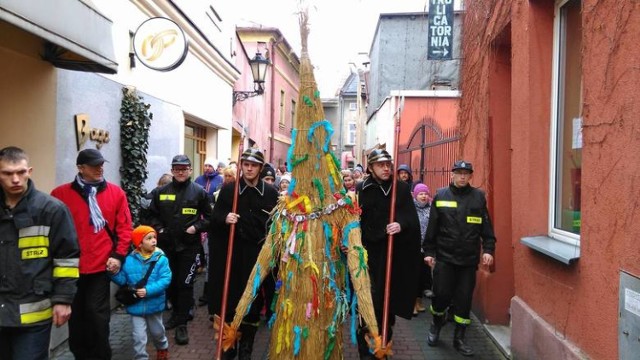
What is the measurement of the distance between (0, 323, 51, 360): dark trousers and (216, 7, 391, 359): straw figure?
1.37 m

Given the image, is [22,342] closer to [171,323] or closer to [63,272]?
[63,272]

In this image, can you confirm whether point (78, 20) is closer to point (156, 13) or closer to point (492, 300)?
point (156, 13)

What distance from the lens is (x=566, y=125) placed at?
4070 millimetres

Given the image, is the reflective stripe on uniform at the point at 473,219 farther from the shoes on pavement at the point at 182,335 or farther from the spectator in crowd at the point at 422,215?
the shoes on pavement at the point at 182,335

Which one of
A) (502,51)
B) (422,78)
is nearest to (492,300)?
(502,51)

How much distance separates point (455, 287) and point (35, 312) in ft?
12.0

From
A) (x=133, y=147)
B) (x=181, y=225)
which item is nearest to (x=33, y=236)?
(x=181, y=225)

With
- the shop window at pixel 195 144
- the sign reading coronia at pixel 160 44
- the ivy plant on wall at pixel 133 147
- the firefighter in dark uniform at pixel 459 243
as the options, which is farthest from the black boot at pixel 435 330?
the shop window at pixel 195 144

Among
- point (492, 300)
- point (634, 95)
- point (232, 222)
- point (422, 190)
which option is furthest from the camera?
point (422, 190)

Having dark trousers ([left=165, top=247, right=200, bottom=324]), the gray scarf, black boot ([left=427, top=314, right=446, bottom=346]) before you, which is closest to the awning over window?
the gray scarf

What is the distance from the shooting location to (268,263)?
3.54 meters

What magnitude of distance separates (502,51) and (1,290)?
5108mm

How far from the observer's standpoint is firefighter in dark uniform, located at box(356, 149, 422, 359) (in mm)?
4082

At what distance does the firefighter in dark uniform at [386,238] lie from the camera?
4082 millimetres
